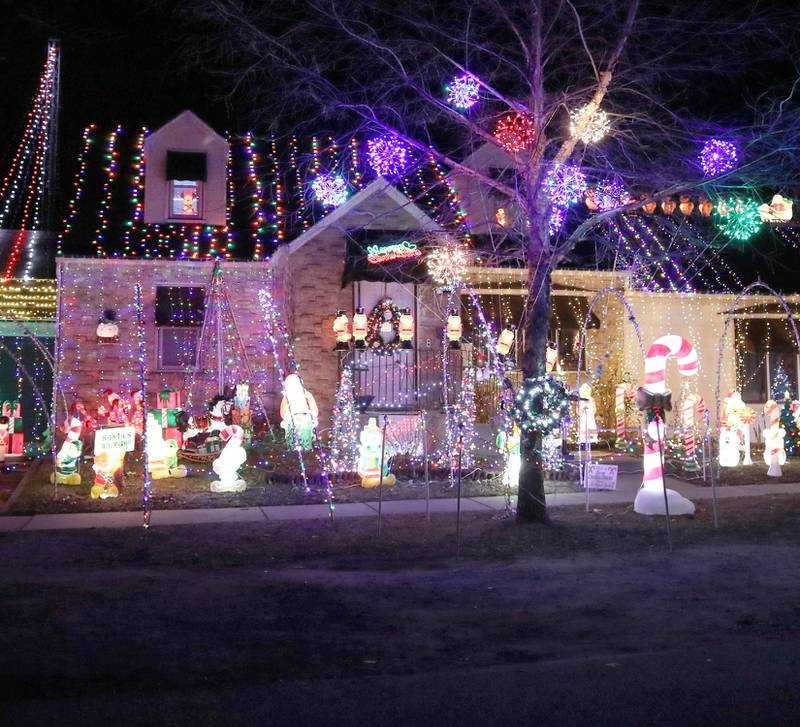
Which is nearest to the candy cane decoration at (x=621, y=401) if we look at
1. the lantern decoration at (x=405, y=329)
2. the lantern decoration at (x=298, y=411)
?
the lantern decoration at (x=405, y=329)

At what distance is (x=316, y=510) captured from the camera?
37.4ft

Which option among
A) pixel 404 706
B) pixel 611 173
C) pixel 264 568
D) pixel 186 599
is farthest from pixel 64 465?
pixel 404 706

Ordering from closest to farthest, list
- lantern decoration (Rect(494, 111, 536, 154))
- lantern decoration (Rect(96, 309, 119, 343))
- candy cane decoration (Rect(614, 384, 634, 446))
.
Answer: lantern decoration (Rect(494, 111, 536, 154))
lantern decoration (Rect(96, 309, 119, 343))
candy cane decoration (Rect(614, 384, 634, 446))

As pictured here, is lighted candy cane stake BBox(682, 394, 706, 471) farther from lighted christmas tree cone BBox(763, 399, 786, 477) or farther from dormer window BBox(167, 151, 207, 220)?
dormer window BBox(167, 151, 207, 220)

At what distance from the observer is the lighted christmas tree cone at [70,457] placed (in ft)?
40.7

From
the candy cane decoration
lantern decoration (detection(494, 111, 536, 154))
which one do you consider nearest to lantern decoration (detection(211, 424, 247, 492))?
lantern decoration (detection(494, 111, 536, 154))

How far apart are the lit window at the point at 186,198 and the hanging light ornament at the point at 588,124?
1054cm

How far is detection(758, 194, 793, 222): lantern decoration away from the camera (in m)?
12.7

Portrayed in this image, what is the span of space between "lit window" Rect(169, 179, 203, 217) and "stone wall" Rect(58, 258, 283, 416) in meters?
1.41

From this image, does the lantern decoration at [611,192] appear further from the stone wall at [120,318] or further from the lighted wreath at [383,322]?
the stone wall at [120,318]

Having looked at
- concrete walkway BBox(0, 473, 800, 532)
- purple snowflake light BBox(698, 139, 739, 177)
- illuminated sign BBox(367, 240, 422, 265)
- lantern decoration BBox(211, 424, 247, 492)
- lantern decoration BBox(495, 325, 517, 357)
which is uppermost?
purple snowflake light BBox(698, 139, 739, 177)

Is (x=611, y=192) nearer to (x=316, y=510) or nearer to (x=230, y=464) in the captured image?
(x=316, y=510)

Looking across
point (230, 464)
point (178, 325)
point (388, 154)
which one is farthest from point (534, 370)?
point (178, 325)

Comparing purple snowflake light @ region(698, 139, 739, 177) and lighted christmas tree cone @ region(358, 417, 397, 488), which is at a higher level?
purple snowflake light @ region(698, 139, 739, 177)
